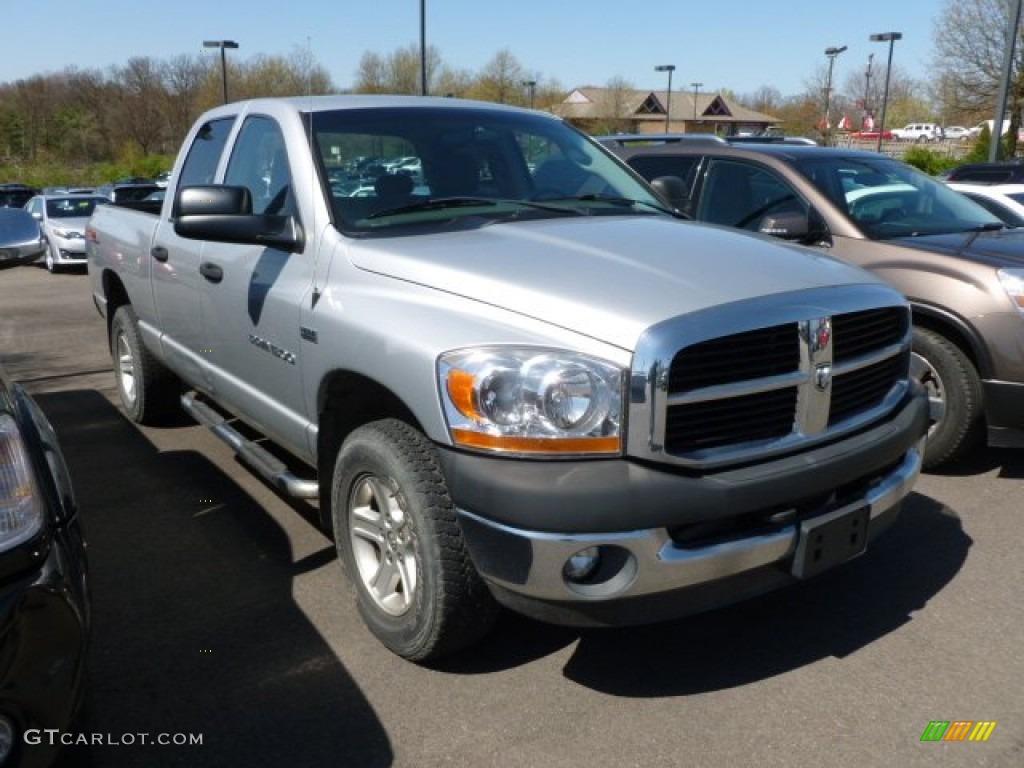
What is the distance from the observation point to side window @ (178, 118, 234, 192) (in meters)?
4.79

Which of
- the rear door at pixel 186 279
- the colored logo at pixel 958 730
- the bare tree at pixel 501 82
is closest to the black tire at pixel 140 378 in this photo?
the rear door at pixel 186 279

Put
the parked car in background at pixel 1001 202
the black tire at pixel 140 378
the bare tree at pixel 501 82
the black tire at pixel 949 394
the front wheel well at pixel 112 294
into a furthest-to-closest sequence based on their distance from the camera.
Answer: the bare tree at pixel 501 82 → the parked car in background at pixel 1001 202 → the front wheel well at pixel 112 294 → the black tire at pixel 140 378 → the black tire at pixel 949 394

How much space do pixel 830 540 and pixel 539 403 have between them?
1033 millimetres

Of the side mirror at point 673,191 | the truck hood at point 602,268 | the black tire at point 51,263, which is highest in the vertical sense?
the side mirror at point 673,191

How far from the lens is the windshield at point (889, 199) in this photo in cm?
574

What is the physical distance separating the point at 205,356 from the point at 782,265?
2782 mm

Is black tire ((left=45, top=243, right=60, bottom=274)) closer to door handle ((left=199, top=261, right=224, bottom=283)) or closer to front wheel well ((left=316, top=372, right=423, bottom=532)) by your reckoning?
door handle ((left=199, top=261, right=224, bottom=283))

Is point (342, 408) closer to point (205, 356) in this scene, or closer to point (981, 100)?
point (205, 356)

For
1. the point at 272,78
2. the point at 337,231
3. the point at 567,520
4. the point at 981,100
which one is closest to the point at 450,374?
the point at 567,520

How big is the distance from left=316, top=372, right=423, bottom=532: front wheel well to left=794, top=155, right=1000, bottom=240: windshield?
3474 millimetres

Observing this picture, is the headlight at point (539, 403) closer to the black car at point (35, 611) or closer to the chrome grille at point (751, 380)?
the chrome grille at point (751, 380)

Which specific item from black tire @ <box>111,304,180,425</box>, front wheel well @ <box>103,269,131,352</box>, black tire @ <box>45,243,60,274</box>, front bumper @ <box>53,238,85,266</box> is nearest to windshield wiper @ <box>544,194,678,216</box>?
black tire @ <box>111,304,180,425</box>

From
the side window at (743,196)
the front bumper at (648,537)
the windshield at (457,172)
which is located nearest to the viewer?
the front bumper at (648,537)

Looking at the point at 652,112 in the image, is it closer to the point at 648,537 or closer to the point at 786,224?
the point at 786,224
